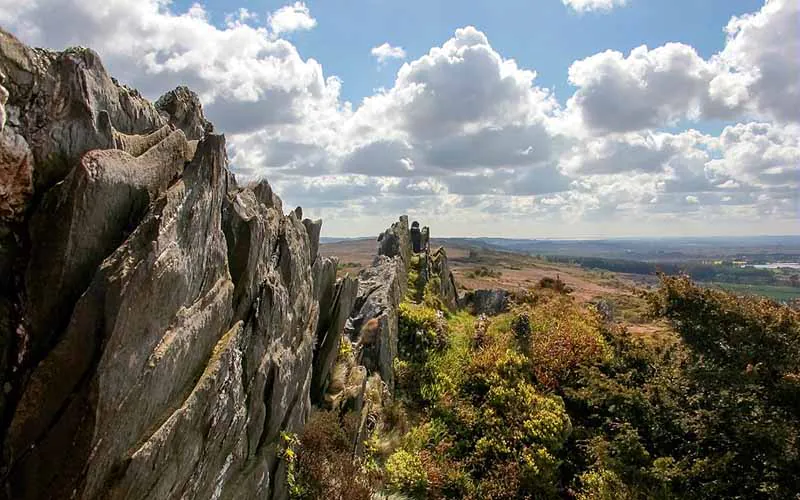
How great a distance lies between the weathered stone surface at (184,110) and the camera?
11.8 metres

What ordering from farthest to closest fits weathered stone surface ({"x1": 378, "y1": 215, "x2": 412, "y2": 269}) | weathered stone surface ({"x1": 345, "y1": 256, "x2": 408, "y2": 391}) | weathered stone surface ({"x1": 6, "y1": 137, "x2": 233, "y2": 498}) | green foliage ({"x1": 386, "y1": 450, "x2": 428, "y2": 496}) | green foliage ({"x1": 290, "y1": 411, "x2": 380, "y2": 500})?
weathered stone surface ({"x1": 378, "y1": 215, "x2": 412, "y2": 269}), weathered stone surface ({"x1": 345, "y1": 256, "x2": 408, "y2": 391}), green foliage ({"x1": 386, "y1": 450, "x2": 428, "y2": 496}), green foliage ({"x1": 290, "y1": 411, "x2": 380, "y2": 500}), weathered stone surface ({"x1": 6, "y1": 137, "x2": 233, "y2": 498})

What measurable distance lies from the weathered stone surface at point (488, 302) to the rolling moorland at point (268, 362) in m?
5.63

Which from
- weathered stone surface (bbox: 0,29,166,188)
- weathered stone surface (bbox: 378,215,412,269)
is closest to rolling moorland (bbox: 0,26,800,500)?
weathered stone surface (bbox: 0,29,166,188)

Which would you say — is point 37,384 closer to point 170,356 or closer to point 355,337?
point 170,356

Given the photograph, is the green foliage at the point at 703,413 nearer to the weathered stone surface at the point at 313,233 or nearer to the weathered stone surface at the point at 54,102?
the weathered stone surface at the point at 313,233

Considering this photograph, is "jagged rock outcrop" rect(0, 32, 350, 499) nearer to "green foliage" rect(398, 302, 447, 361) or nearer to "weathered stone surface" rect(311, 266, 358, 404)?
"weathered stone surface" rect(311, 266, 358, 404)

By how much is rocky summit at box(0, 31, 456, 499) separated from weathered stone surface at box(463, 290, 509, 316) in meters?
25.5

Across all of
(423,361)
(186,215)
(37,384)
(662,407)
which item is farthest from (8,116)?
(662,407)

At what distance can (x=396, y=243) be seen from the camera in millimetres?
34531

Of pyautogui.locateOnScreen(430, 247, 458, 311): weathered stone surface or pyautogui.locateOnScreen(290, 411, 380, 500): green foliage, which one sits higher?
pyautogui.locateOnScreen(430, 247, 458, 311): weathered stone surface

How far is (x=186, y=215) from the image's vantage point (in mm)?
8656

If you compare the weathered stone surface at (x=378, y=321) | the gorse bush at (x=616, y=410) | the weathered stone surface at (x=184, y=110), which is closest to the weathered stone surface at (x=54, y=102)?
the weathered stone surface at (x=184, y=110)

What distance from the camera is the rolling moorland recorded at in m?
7.01

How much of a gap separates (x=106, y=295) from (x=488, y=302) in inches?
1209
